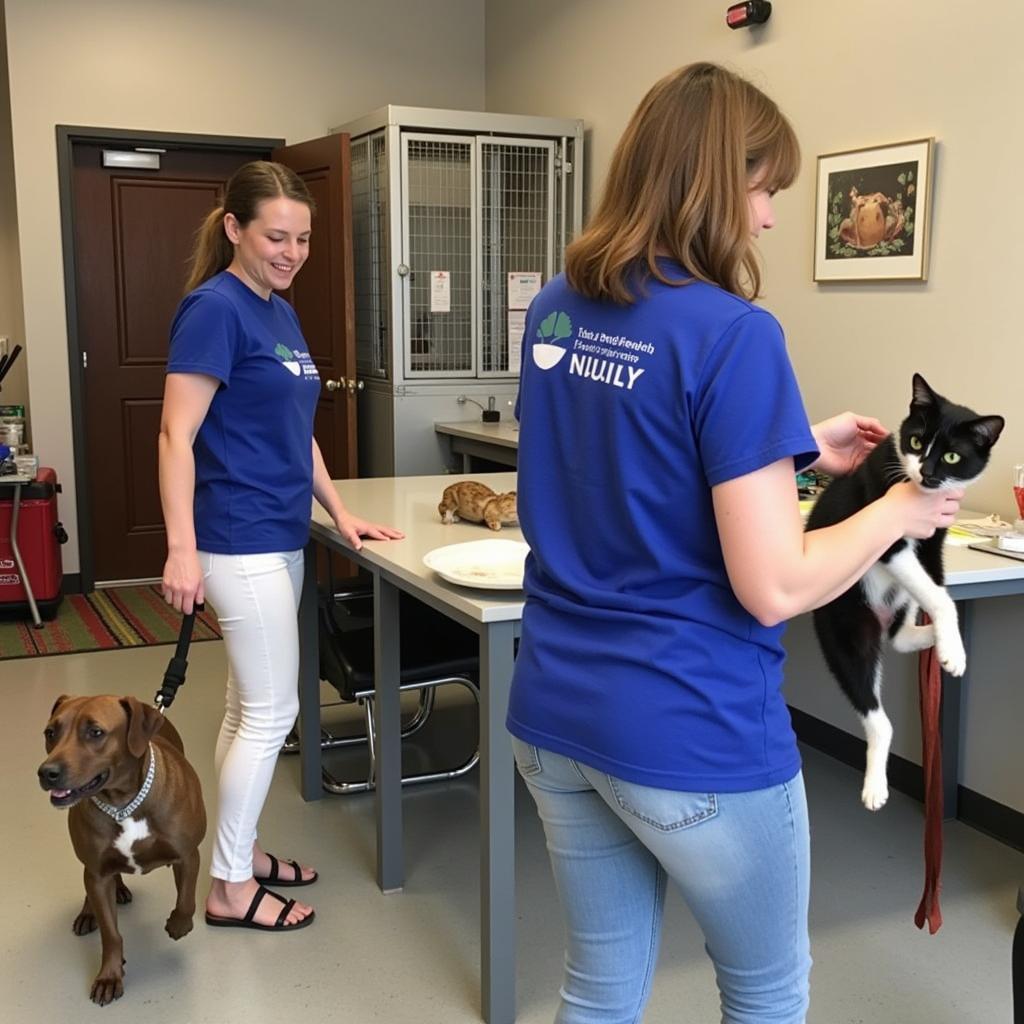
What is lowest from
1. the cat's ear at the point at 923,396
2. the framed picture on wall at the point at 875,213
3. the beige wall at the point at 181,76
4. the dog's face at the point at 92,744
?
the dog's face at the point at 92,744

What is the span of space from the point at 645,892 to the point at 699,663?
31 cm

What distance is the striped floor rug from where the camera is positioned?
452cm

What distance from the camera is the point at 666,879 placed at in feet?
4.14

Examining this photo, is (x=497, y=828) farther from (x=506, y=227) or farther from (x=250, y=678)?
(x=506, y=227)

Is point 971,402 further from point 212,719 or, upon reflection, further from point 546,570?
point 212,719

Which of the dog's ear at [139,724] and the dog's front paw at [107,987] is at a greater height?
the dog's ear at [139,724]

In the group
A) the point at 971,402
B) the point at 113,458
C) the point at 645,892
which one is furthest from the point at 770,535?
the point at 113,458

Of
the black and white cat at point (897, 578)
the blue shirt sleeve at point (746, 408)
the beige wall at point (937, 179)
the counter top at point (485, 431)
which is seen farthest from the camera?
the counter top at point (485, 431)

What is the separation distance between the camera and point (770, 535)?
40.5 inches

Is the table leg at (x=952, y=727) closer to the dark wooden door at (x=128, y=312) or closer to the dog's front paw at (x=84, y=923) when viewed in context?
the dog's front paw at (x=84, y=923)

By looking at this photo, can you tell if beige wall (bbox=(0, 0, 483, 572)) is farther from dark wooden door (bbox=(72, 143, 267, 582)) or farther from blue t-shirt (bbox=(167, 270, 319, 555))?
blue t-shirt (bbox=(167, 270, 319, 555))

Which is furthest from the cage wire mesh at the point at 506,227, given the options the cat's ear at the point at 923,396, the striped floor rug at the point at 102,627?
the cat's ear at the point at 923,396

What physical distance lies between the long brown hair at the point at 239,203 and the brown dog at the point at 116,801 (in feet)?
2.77

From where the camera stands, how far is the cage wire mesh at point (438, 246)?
15.5 feet
